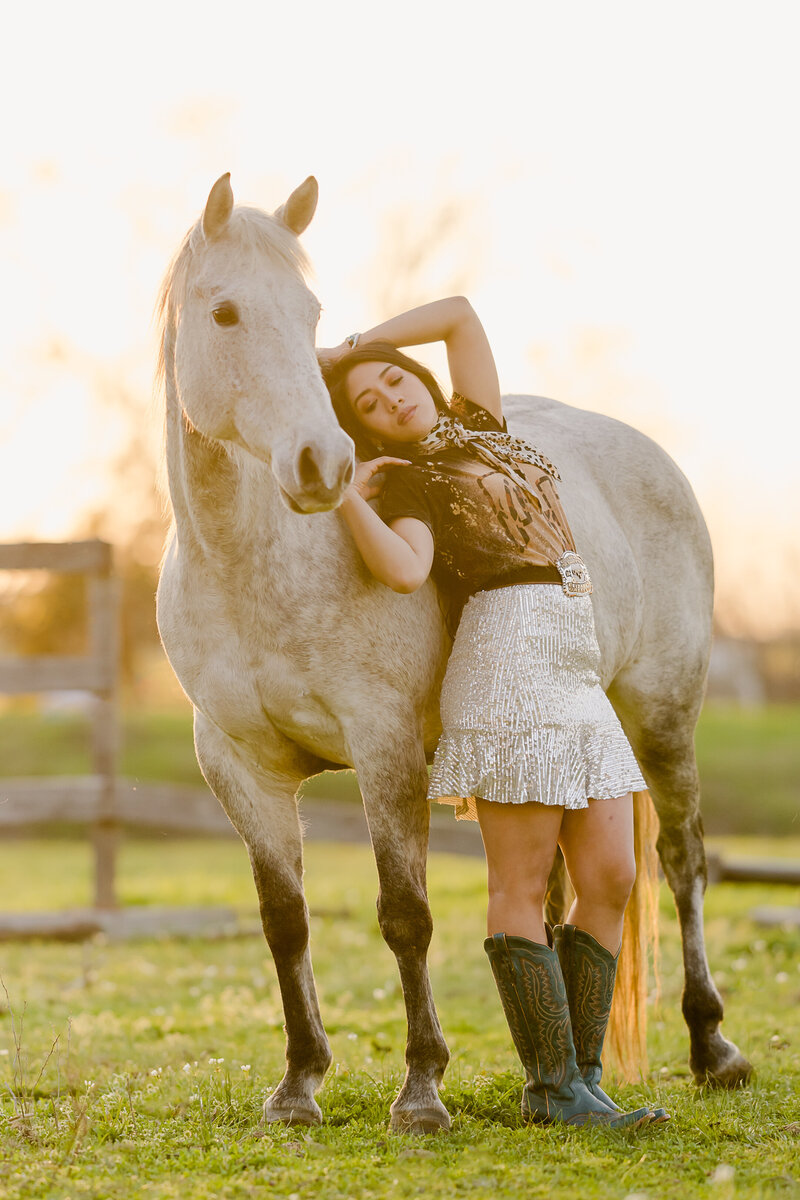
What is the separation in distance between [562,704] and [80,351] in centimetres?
1528

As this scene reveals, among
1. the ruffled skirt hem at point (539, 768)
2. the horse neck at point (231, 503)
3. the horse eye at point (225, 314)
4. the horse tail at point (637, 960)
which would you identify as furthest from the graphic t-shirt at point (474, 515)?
the horse tail at point (637, 960)

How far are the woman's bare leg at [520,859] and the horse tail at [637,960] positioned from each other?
2.86 feet

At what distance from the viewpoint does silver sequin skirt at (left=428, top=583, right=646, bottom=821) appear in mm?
2852

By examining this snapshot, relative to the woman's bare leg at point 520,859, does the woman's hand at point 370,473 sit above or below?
above

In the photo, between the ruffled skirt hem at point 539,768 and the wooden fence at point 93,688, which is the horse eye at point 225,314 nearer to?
the ruffled skirt hem at point 539,768

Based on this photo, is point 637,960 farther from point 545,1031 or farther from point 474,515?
point 474,515

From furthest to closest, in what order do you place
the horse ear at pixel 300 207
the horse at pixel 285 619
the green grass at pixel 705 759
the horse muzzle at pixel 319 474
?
the green grass at pixel 705 759 → the horse ear at pixel 300 207 → the horse at pixel 285 619 → the horse muzzle at pixel 319 474

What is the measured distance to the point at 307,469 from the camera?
2477 millimetres

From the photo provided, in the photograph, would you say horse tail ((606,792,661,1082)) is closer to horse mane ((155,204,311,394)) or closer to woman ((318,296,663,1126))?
woman ((318,296,663,1126))

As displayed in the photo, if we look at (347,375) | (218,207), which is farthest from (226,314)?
(347,375)

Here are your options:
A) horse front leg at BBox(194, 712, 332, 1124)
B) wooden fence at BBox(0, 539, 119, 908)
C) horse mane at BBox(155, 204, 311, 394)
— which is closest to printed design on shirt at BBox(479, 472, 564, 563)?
horse mane at BBox(155, 204, 311, 394)

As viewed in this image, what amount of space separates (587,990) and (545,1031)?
0.21 m

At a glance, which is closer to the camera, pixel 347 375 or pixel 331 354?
pixel 347 375

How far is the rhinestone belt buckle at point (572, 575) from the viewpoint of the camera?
302cm
